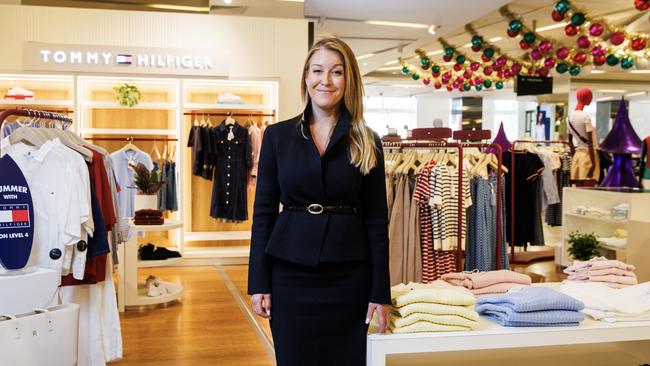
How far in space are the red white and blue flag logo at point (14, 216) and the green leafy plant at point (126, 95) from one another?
4.65m

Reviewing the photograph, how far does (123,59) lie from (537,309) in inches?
239

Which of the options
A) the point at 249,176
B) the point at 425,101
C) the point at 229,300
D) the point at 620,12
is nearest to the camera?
the point at 229,300

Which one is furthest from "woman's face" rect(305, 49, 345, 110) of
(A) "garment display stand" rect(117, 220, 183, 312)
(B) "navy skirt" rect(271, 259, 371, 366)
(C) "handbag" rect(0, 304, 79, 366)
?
(A) "garment display stand" rect(117, 220, 183, 312)

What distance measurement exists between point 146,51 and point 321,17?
10.9ft

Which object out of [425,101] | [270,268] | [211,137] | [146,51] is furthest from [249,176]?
[425,101]

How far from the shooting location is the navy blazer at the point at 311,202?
202 cm

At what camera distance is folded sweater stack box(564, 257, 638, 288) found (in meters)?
2.85

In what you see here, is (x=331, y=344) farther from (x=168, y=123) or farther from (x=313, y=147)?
(x=168, y=123)

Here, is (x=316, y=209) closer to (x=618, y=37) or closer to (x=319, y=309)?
(x=319, y=309)

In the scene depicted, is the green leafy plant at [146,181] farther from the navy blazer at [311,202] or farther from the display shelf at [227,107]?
the navy blazer at [311,202]

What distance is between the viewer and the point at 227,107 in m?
7.83

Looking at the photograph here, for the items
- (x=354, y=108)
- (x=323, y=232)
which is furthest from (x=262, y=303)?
(x=354, y=108)

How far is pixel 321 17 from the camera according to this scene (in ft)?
32.1

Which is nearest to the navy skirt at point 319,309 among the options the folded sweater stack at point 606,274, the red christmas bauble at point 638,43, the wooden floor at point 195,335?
the folded sweater stack at point 606,274
